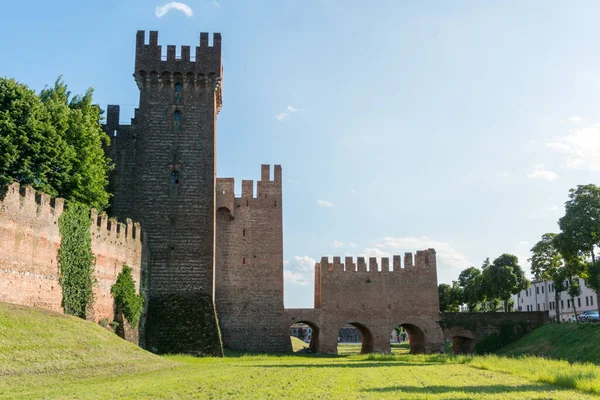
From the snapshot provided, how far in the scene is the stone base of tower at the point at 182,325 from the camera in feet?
86.0

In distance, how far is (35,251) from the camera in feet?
62.3

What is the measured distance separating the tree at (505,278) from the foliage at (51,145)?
1117 inches

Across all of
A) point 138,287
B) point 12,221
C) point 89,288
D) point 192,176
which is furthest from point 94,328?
point 192,176

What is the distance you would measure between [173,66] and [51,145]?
349 inches

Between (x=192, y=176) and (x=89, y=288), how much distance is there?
8689 mm

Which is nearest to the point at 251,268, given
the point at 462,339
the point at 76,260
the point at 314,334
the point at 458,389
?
the point at 314,334

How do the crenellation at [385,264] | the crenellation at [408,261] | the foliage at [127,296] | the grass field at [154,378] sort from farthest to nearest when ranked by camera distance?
1. the crenellation at [408,261]
2. the crenellation at [385,264]
3. the foliage at [127,296]
4. the grass field at [154,378]

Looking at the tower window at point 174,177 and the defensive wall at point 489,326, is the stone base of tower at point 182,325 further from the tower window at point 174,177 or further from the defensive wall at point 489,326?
the defensive wall at point 489,326

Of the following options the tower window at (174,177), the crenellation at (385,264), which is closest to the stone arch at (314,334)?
the crenellation at (385,264)

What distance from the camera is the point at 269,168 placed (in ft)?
114

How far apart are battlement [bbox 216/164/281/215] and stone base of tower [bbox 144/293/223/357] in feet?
24.2

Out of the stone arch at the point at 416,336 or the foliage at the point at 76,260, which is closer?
the foliage at the point at 76,260

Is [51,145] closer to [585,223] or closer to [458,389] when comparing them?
[458,389]

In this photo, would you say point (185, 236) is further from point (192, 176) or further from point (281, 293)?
point (281, 293)
